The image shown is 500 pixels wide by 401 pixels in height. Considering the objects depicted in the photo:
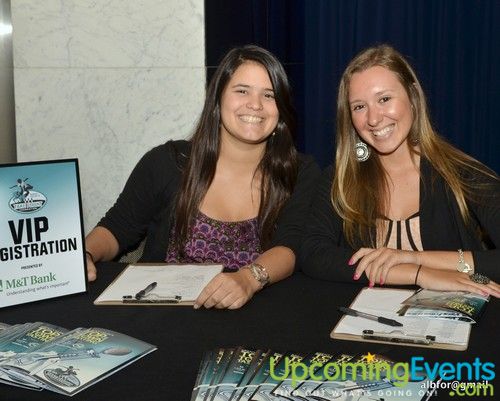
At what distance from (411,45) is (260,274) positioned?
6.41ft

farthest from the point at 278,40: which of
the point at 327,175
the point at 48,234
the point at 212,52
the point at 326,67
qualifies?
the point at 48,234

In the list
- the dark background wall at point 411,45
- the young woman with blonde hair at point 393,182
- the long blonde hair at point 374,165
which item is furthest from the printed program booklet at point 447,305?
the dark background wall at point 411,45

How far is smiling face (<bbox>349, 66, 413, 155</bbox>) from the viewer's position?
2.28 metres

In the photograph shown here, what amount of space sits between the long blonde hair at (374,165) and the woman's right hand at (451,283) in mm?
389

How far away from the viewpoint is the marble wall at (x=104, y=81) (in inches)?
116

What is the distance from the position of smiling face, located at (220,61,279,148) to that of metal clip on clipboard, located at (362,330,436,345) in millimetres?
1044

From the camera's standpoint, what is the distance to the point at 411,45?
343cm

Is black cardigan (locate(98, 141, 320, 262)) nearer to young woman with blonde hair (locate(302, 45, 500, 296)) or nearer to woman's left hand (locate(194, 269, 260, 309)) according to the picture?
young woman with blonde hair (locate(302, 45, 500, 296))

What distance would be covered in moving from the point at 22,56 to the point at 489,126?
7.07ft

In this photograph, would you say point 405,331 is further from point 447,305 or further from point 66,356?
point 66,356

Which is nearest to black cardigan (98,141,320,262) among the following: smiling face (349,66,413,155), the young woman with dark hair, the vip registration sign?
the young woman with dark hair

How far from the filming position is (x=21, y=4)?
119 inches

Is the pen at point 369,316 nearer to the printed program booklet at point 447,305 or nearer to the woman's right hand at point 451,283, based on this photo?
the printed program booklet at point 447,305

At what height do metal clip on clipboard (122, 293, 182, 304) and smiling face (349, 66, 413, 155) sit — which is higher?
smiling face (349, 66, 413, 155)
